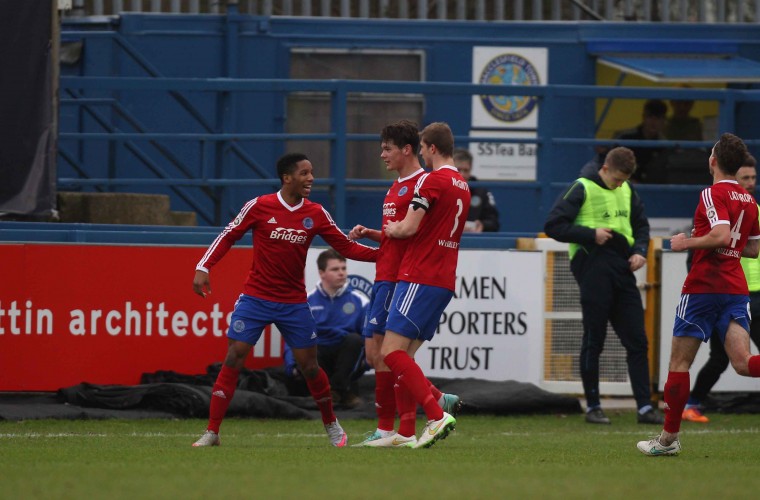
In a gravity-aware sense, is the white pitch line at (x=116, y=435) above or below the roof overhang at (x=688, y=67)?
below

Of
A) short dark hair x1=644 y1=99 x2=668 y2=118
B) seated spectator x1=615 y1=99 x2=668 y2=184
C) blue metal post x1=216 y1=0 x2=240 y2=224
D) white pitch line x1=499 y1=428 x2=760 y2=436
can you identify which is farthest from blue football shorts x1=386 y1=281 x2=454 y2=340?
short dark hair x1=644 y1=99 x2=668 y2=118

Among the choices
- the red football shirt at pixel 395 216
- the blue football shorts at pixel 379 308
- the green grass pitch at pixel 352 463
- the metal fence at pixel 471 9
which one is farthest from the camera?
the metal fence at pixel 471 9

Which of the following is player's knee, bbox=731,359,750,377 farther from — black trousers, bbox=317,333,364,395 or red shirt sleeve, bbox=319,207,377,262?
black trousers, bbox=317,333,364,395

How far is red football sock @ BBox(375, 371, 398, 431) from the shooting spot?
31.5 ft

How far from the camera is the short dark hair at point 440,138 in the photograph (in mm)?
9148

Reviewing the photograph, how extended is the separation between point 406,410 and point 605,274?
3522mm

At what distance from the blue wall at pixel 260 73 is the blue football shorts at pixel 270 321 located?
566 centimetres

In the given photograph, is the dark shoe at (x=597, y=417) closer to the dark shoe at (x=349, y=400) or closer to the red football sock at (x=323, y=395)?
the dark shoe at (x=349, y=400)

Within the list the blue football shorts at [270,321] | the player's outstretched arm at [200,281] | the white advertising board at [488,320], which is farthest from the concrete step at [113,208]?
the player's outstretched arm at [200,281]

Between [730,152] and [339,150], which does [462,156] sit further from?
[730,152]

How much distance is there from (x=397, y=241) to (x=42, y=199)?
5.02 m

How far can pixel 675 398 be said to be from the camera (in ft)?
29.1

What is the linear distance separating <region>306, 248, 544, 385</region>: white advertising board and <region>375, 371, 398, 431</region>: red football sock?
3.49m

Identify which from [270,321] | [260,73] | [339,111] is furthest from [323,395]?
[260,73]
